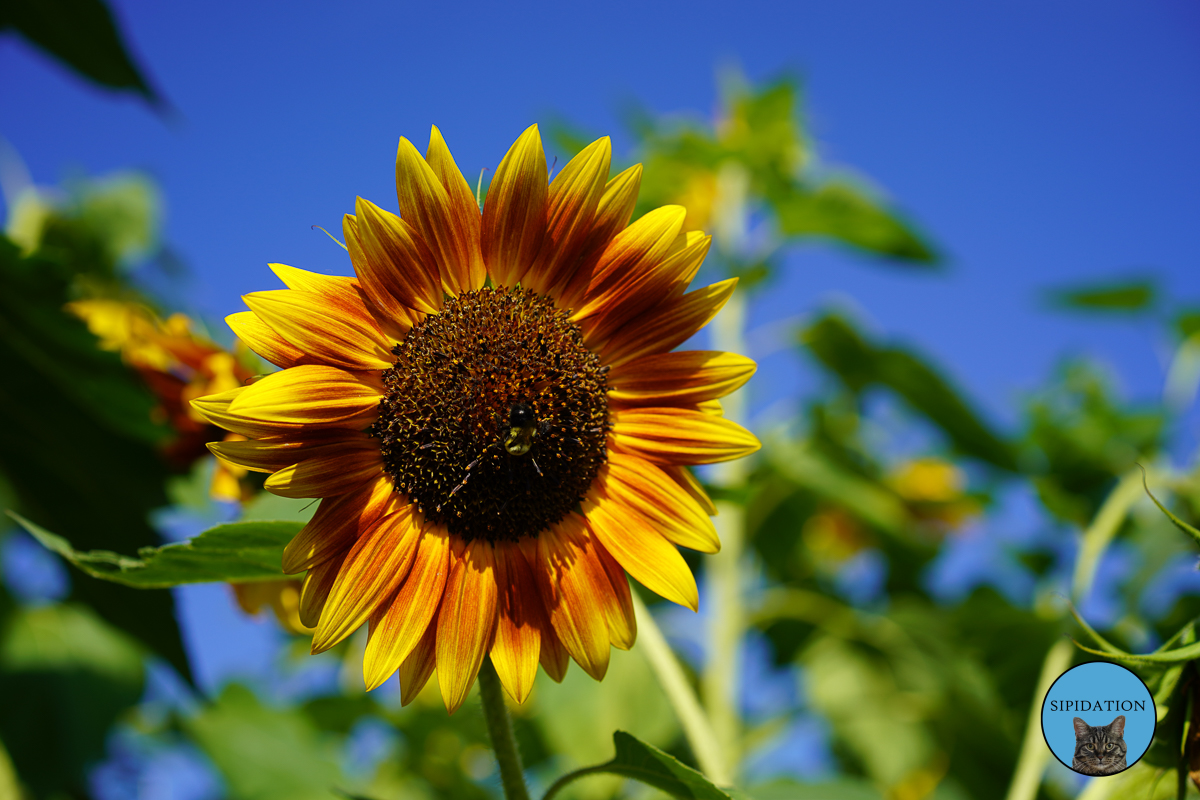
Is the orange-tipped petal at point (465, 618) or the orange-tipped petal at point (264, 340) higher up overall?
the orange-tipped petal at point (264, 340)

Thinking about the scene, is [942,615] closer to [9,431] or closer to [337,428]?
[337,428]

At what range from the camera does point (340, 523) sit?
1.09m

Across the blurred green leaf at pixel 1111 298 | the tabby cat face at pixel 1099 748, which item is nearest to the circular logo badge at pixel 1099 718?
the tabby cat face at pixel 1099 748

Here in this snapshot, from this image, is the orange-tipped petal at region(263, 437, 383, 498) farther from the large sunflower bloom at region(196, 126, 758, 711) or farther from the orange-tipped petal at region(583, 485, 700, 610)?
the orange-tipped petal at region(583, 485, 700, 610)

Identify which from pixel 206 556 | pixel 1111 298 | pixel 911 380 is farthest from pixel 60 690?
pixel 1111 298

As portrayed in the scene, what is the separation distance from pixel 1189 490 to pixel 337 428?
214 centimetres

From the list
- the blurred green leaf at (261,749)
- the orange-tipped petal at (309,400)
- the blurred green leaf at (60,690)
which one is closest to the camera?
the orange-tipped petal at (309,400)

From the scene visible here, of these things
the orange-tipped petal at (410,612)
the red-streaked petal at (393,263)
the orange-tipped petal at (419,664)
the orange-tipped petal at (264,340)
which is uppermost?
the red-streaked petal at (393,263)

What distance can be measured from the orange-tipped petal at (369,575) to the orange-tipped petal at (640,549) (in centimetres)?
26

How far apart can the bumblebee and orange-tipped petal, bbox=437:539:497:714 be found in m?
0.14

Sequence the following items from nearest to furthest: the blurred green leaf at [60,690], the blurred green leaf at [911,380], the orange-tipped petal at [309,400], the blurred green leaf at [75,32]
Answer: the orange-tipped petal at [309,400], the blurred green leaf at [75,32], the blurred green leaf at [60,690], the blurred green leaf at [911,380]

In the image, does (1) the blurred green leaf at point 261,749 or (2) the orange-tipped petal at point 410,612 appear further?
(1) the blurred green leaf at point 261,749

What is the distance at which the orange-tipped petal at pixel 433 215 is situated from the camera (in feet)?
3.47

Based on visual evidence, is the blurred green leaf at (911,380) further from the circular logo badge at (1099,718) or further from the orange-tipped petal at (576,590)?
the orange-tipped petal at (576,590)
